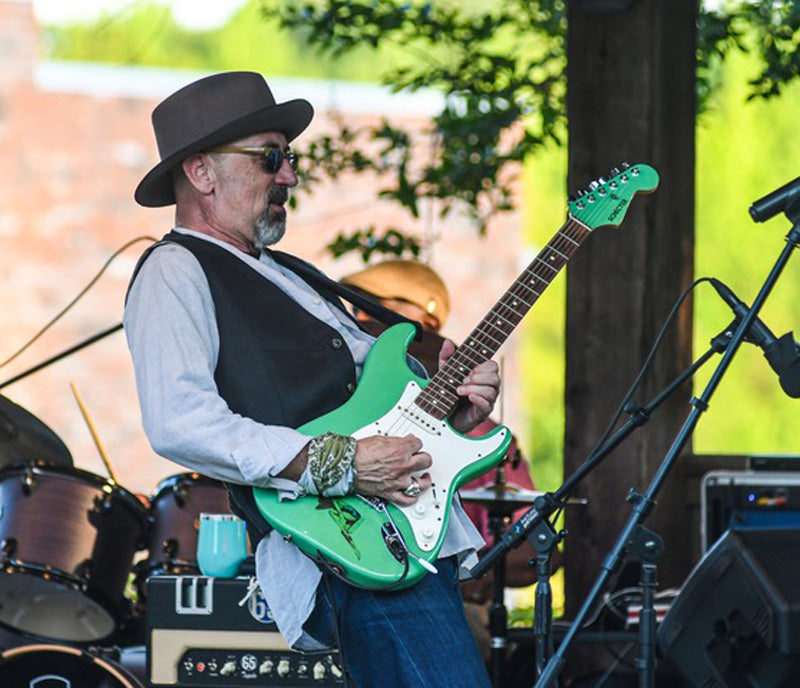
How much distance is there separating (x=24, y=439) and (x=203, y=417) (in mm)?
2519

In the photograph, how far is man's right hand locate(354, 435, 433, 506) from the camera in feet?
8.88

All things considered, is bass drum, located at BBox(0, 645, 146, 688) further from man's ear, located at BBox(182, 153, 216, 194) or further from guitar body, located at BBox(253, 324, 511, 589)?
man's ear, located at BBox(182, 153, 216, 194)

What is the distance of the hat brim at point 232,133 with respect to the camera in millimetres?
2969

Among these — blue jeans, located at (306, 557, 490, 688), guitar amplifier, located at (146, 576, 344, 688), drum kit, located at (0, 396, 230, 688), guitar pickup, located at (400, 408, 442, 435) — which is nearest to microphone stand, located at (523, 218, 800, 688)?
blue jeans, located at (306, 557, 490, 688)

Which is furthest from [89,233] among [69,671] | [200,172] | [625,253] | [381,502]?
[381,502]

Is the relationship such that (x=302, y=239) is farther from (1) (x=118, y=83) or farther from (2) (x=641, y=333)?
(2) (x=641, y=333)

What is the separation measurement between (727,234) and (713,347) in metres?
10.1

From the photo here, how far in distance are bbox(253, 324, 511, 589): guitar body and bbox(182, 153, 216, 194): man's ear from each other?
492mm

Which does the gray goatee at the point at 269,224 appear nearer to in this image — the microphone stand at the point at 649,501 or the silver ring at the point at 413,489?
the silver ring at the point at 413,489

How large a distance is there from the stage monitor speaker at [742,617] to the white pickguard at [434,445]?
1.69ft

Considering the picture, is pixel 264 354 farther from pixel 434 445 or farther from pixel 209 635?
pixel 209 635

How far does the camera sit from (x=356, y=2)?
18.9 feet

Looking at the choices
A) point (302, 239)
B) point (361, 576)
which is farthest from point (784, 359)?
point (302, 239)

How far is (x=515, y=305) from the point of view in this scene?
2.93m
